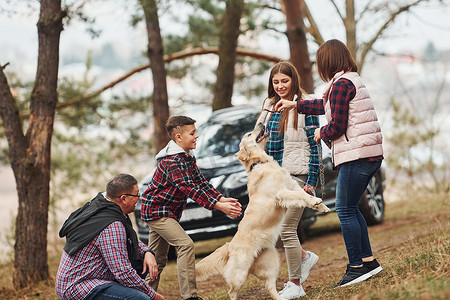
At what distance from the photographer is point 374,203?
852cm

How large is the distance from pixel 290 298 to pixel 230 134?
354 centimetres

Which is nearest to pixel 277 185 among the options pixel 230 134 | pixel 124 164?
pixel 230 134

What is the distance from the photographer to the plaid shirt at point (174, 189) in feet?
13.9

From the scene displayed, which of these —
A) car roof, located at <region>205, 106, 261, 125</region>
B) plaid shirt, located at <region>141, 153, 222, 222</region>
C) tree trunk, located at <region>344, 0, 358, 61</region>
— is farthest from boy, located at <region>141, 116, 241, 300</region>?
tree trunk, located at <region>344, 0, 358, 61</region>

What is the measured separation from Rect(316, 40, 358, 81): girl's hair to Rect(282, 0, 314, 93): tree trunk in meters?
4.41

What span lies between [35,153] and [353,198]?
454 cm

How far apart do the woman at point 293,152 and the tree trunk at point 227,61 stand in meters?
5.13

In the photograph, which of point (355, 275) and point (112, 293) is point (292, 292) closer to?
point (355, 275)

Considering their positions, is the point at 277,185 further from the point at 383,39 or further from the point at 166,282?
the point at 383,39

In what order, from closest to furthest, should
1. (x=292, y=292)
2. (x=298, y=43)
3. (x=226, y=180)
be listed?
1. (x=292, y=292)
2. (x=226, y=180)
3. (x=298, y=43)

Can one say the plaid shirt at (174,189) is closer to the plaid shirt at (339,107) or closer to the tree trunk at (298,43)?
the plaid shirt at (339,107)

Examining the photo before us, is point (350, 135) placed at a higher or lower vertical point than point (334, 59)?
lower

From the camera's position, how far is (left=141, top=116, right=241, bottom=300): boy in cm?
423

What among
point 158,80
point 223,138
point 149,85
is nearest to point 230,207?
point 223,138
